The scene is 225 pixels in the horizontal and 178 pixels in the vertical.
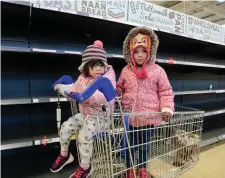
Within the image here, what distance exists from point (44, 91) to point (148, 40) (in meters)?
1.30

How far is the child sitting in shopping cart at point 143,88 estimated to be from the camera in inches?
51.8

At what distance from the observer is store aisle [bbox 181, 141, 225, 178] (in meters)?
2.13

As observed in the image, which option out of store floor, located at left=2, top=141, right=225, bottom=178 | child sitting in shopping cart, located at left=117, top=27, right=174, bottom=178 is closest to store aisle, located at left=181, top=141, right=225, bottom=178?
store floor, located at left=2, top=141, right=225, bottom=178

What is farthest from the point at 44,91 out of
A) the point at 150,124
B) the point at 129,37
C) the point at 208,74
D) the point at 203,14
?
the point at 203,14

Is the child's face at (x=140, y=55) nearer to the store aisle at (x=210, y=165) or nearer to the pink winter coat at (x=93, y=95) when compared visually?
the pink winter coat at (x=93, y=95)

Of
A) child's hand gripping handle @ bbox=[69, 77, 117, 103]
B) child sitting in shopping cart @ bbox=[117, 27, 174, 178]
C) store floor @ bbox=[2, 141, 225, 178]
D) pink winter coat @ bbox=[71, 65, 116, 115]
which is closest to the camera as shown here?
child's hand gripping handle @ bbox=[69, 77, 117, 103]

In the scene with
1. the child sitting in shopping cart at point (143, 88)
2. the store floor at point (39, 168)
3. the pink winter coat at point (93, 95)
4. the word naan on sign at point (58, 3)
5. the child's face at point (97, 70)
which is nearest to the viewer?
the pink winter coat at point (93, 95)

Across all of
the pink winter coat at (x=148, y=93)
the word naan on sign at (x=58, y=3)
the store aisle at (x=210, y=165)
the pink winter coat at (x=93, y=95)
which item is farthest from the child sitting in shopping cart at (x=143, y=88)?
the store aisle at (x=210, y=165)

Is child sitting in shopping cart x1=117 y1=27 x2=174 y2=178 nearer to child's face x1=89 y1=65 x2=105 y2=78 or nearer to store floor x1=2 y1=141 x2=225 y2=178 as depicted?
child's face x1=89 y1=65 x2=105 y2=78

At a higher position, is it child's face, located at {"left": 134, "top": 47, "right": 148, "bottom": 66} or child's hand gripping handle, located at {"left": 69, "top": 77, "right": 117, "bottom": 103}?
child's face, located at {"left": 134, "top": 47, "right": 148, "bottom": 66}

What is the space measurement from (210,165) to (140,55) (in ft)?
5.92

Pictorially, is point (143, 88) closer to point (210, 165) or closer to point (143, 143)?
point (143, 143)

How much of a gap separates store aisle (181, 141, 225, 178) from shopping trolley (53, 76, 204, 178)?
80 cm

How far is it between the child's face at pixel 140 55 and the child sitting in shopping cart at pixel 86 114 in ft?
0.84
